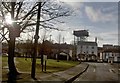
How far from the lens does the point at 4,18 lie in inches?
911

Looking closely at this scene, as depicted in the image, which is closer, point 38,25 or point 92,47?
point 38,25

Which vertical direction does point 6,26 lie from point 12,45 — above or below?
above

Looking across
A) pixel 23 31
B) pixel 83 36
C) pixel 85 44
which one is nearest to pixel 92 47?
pixel 85 44

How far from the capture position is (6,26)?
23078mm

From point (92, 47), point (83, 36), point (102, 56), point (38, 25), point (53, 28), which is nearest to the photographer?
point (38, 25)

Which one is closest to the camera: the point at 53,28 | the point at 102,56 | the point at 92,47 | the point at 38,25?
the point at 38,25

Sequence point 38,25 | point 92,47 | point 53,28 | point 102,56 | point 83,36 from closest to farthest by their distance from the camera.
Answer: point 38,25
point 53,28
point 83,36
point 102,56
point 92,47

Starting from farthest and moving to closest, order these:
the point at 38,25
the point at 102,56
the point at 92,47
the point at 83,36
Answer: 1. the point at 92,47
2. the point at 102,56
3. the point at 83,36
4. the point at 38,25

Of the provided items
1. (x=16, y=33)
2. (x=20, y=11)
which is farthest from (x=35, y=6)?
→ (x=16, y=33)

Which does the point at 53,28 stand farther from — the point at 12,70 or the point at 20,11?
the point at 12,70

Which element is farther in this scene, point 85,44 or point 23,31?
point 85,44

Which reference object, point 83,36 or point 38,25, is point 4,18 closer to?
point 38,25

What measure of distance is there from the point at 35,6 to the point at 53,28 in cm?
238

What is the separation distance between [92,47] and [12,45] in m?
141
